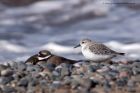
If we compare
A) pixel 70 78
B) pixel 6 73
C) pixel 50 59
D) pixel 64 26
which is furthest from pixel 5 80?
pixel 64 26

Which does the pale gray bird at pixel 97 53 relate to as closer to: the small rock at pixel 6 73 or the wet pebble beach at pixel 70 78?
the wet pebble beach at pixel 70 78

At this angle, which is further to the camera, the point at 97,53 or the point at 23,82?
the point at 97,53

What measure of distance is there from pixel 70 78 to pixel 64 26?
32.1 ft

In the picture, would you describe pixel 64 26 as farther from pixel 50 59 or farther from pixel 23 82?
pixel 23 82

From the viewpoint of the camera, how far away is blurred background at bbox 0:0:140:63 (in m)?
14.7

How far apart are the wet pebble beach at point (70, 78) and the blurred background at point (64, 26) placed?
3914 millimetres

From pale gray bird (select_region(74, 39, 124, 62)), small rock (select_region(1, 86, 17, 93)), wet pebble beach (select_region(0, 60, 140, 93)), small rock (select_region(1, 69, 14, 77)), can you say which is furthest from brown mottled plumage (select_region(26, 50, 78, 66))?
small rock (select_region(1, 86, 17, 93))

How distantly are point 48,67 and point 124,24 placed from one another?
9019mm

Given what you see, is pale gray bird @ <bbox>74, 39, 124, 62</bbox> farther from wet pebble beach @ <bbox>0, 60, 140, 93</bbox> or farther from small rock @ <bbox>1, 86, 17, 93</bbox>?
small rock @ <bbox>1, 86, 17, 93</bbox>

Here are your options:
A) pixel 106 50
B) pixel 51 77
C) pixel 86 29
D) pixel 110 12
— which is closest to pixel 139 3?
pixel 110 12

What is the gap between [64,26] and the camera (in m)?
18.1

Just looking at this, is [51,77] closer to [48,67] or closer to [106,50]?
[48,67]

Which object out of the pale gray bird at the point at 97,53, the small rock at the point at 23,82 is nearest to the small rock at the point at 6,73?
the small rock at the point at 23,82

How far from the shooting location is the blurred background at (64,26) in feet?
48.1
